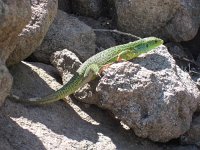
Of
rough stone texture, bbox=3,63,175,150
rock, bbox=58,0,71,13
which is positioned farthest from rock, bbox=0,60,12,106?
rock, bbox=58,0,71,13

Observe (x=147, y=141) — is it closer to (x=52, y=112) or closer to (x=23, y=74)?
(x=52, y=112)

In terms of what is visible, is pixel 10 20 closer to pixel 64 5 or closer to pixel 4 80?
pixel 4 80

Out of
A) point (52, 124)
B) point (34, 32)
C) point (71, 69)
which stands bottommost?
point (52, 124)

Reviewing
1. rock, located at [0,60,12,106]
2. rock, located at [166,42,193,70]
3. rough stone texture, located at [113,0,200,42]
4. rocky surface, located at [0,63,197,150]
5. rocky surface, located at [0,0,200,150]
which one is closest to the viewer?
rock, located at [0,60,12,106]

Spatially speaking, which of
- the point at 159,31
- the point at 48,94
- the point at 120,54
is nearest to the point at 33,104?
the point at 48,94

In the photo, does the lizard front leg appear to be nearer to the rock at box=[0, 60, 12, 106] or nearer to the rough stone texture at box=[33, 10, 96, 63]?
the rough stone texture at box=[33, 10, 96, 63]

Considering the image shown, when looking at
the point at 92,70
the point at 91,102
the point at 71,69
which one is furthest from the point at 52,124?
the point at 71,69

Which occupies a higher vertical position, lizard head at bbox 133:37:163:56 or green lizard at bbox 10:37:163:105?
lizard head at bbox 133:37:163:56
